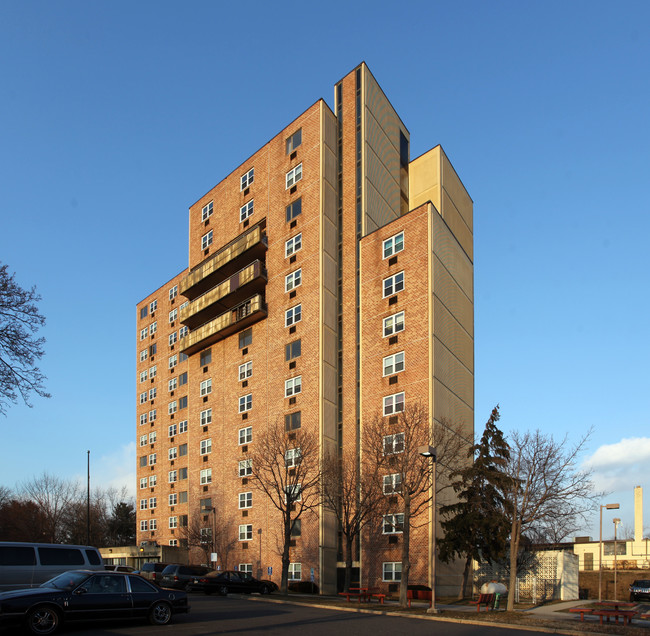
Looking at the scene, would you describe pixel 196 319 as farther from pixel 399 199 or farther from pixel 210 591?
pixel 210 591

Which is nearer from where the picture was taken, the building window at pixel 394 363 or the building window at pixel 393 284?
the building window at pixel 394 363

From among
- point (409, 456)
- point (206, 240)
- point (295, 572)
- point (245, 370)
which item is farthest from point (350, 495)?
point (206, 240)

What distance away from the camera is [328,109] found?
51.7 metres

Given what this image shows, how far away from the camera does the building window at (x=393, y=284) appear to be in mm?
44062

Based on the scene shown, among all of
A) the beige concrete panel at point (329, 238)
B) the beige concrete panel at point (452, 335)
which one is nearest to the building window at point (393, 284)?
the beige concrete panel at point (452, 335)

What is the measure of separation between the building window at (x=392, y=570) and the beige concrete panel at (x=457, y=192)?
1128 inches

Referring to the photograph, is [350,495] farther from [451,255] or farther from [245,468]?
[451,255]

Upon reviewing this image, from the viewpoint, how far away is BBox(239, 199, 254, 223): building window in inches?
2242

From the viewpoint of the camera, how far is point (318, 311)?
47031 mm

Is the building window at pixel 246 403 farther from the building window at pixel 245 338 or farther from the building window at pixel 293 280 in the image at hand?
the building window at pixel 293 280

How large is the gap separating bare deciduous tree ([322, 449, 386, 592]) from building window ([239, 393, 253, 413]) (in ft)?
41.8

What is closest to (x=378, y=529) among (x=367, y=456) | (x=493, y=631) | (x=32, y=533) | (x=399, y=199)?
(x=367, y=456)

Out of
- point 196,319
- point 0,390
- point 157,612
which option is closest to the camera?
point 157,612

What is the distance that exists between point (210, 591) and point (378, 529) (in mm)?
10824
